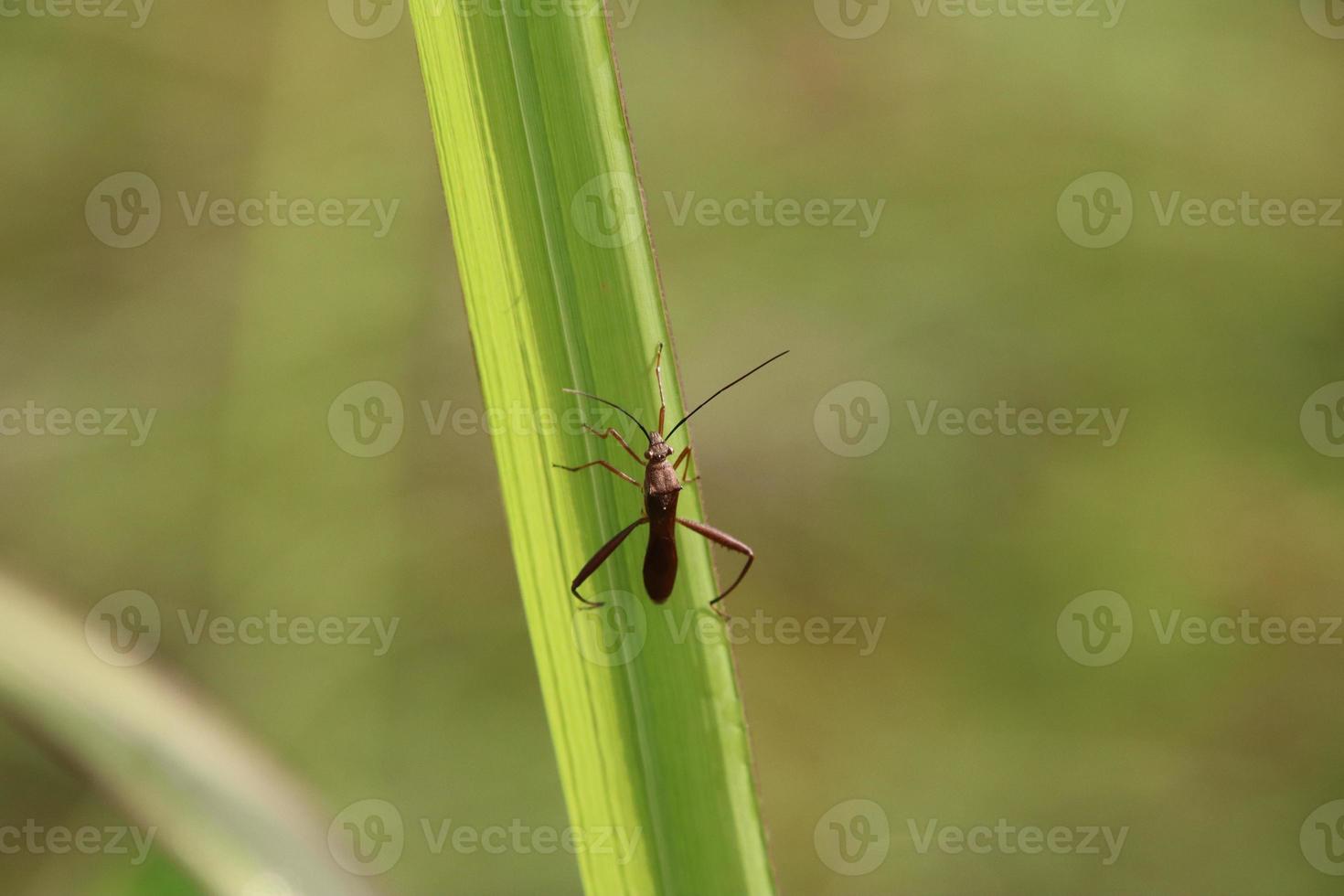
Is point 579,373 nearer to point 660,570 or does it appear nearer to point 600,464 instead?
point 600,464

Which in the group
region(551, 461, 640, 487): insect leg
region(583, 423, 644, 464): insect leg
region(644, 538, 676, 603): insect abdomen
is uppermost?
region(583, 423, 644, 464): insect leg

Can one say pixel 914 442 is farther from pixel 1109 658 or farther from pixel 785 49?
pixel 785 49

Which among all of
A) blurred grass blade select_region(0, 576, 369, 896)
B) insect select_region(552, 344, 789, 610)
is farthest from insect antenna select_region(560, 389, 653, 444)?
blurred grass blade select_region(0, 576, 369, 896)

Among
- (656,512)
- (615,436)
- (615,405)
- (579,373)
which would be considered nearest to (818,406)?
(656,512)

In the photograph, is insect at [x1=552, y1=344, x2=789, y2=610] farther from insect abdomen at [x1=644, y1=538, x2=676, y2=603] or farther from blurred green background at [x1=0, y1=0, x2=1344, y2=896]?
blurred green background at [x1=0, y1=0, x2=1344, y2=896]

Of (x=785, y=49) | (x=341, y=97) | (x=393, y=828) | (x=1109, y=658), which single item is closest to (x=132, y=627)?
(x=393, y=828)

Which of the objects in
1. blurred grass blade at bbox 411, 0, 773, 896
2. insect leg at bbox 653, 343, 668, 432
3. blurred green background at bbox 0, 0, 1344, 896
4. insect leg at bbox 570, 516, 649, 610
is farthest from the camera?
blurred green background at bbox 0, 0, 1344, 896

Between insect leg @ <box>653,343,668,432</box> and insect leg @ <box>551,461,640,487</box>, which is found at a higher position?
insect leg @ <box>653,343,668,432</box>
